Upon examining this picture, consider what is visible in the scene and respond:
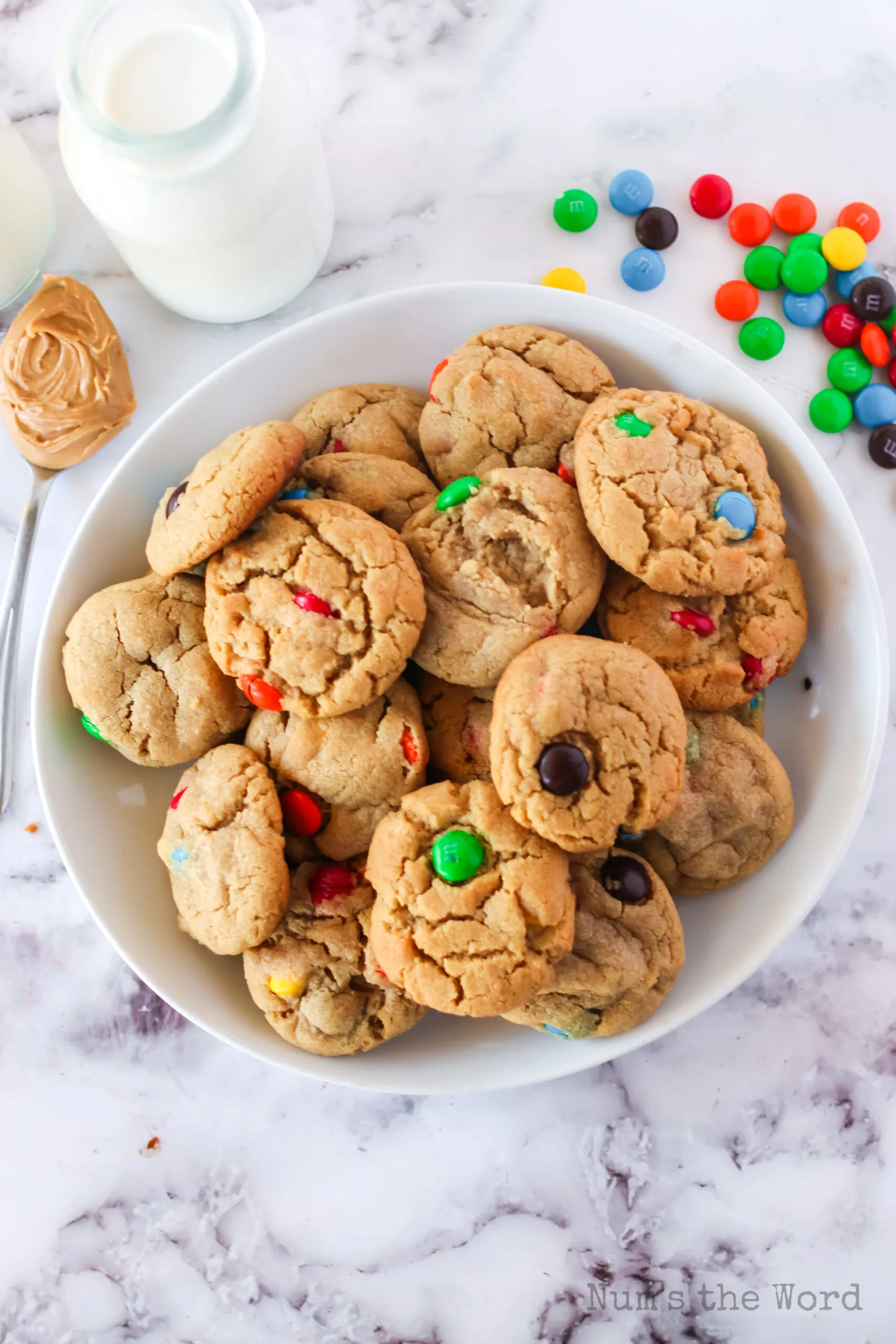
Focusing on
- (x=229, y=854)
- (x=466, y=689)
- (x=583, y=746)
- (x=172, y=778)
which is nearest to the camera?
(x=583, y=746)

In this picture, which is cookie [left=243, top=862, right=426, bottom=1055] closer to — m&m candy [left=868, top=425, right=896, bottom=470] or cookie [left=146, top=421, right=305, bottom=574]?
cookie [left=146, top=421, right=305, bottom=574]

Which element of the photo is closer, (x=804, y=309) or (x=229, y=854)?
(x=229, y=854)

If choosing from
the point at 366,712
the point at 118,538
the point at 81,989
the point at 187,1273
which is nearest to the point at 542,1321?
the point at 187,1273

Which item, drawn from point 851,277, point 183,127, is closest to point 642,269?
point 851,277

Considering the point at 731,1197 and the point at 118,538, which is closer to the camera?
the point at 118,538

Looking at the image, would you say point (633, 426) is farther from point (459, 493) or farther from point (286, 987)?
point (286, 987)

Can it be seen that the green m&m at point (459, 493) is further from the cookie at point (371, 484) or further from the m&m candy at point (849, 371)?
the m&m candy at point (849, 371)

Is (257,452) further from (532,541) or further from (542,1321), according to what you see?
(542,1321)
